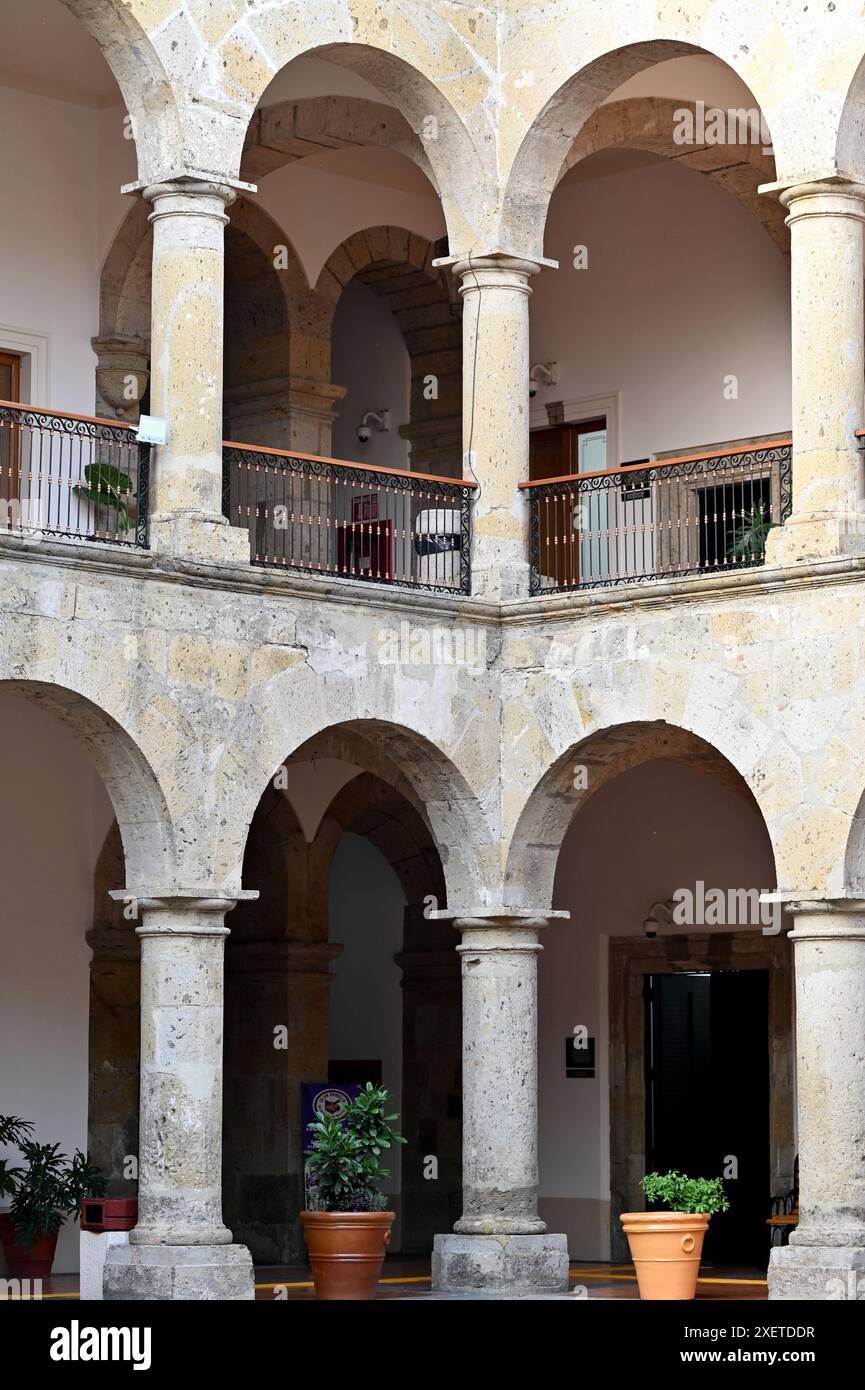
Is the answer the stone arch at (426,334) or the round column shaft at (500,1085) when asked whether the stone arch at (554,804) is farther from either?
the stone arch at (426,334)

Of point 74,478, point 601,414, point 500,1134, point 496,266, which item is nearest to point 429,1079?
point 500,1134

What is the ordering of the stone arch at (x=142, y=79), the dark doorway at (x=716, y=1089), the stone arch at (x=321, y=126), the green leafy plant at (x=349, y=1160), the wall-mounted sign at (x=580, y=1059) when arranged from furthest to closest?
the wall-mounted sign at (x=580, y=1059) < the dark doorway at (x=716, y=1089) < the stone arch at (x=321, y=126) < the green leafy plant at (x=349, y=1160) < the stone arch at (x=142, y=79)

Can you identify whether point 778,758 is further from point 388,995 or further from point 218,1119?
point 388,995

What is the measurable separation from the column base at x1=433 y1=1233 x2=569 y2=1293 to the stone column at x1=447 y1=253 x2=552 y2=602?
3584 mm

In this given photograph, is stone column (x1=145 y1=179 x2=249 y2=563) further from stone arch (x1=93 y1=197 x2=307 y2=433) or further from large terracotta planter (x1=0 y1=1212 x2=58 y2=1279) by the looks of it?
large terracotta planter (x1=0 y1=1212 x2=58 y2=1279)

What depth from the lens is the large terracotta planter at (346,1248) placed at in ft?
42.5

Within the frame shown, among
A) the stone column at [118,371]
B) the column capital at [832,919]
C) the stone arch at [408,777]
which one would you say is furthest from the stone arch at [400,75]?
the column capital at [832,919]

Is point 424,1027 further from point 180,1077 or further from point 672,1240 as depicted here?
point 180,1077

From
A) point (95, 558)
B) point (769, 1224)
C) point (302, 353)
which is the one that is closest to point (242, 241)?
point (302, 353)

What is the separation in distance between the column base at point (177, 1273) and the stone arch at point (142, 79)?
5421 mm

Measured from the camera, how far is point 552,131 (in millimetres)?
14312

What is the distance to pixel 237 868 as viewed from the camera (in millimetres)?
12844

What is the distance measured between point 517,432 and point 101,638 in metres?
3.13

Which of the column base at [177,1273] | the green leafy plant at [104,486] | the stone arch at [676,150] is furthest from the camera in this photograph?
the stone arch at [676,150]
